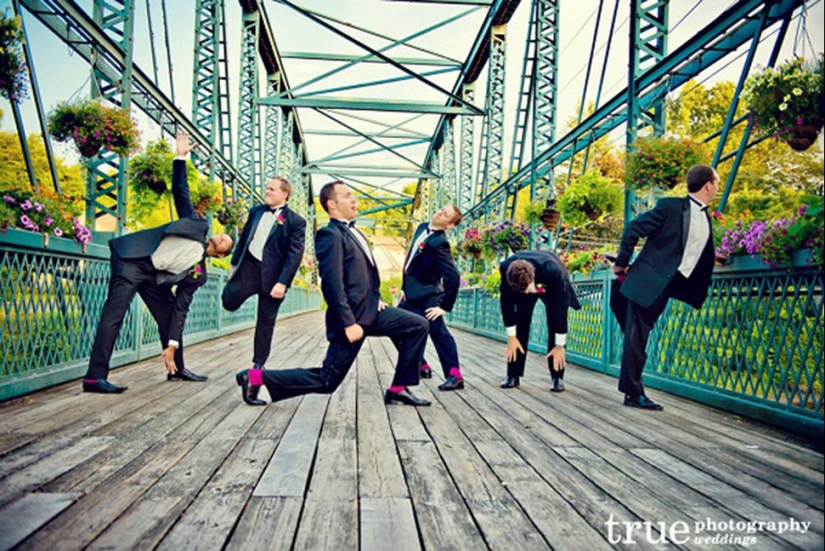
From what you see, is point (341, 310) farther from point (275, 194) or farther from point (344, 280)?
point (275, 194)

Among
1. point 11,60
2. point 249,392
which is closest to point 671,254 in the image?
point 249,392

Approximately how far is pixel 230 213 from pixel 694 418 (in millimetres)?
8460

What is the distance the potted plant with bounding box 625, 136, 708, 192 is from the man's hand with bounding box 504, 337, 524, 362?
1769mm

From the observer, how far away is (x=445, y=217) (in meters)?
4.86

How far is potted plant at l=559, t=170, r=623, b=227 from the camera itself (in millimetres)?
6613

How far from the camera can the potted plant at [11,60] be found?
11.4 ft

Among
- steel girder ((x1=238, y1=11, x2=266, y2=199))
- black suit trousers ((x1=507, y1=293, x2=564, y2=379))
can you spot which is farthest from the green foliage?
steel girder ((x1=238, y1=11, x2=266, y2=199))

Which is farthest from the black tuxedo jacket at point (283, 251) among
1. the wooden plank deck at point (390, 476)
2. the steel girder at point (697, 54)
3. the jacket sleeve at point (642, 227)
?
the steel girder at point (697, 54)

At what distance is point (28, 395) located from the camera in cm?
414

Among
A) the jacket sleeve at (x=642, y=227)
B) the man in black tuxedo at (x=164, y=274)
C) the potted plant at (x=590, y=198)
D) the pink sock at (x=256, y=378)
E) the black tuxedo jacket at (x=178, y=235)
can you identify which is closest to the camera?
the pink sock at (x=256, y=378)

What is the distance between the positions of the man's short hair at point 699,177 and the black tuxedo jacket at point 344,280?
2180mm

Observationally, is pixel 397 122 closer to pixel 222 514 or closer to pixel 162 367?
pixel 162 367

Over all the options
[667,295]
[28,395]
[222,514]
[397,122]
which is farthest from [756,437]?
[397,122]

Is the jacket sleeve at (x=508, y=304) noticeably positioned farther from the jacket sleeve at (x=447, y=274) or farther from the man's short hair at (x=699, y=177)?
the man's short hair at (x=699, y=177)
